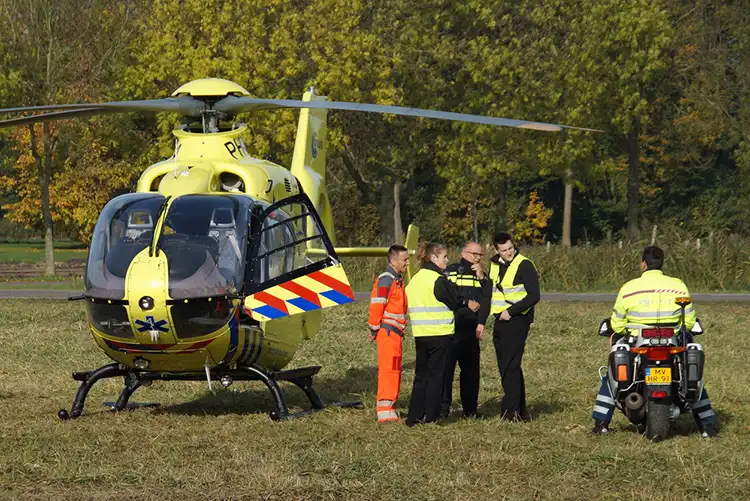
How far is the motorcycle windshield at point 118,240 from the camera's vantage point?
11.2 meters

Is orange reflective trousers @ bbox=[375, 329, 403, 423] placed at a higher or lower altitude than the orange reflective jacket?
lower

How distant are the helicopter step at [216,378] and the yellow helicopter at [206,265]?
0.6 inches

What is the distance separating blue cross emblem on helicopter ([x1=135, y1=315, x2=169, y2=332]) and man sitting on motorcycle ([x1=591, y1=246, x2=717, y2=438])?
391 cm

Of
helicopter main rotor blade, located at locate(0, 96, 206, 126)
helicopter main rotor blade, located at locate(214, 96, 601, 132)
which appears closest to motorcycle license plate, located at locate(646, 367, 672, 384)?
helicopter main rotor blade, located at locate(214, 96, 601, 132)

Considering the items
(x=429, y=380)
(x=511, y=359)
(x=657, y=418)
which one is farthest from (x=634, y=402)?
(x=429, y=380)

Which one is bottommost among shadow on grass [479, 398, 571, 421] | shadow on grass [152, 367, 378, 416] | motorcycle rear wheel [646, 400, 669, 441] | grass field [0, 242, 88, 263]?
grass field [0, 242, 88, 263]

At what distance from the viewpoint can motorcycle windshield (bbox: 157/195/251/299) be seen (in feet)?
36.5

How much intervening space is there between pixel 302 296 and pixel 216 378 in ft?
3.79

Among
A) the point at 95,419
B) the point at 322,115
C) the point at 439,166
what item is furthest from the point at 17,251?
the point at 95,419

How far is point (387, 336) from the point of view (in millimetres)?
11742

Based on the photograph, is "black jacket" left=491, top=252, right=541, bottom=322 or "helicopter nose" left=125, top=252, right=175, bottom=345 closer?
"helicopter nose" left=125, top=252, right=175, bottom=345

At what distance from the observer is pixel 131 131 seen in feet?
133

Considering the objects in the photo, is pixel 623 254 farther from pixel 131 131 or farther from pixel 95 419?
pixel 95 419

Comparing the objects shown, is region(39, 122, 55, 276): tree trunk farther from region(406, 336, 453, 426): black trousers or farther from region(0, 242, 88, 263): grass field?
region(406, 336, 453, 426): black trousers
